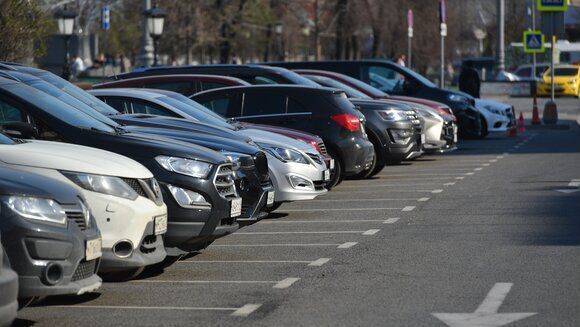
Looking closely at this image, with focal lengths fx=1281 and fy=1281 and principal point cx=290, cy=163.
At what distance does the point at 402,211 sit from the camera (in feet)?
49.6

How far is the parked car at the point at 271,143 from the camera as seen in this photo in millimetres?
14195

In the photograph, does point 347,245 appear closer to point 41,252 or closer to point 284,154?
point 284,154

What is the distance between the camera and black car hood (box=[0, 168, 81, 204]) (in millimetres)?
7735

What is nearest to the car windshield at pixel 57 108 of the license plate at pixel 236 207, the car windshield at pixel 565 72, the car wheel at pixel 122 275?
the license plate at pixel 236 207

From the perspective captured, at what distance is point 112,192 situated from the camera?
9.19 meters

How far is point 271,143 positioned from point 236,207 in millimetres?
A: 3682

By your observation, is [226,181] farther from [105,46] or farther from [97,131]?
[105,46]

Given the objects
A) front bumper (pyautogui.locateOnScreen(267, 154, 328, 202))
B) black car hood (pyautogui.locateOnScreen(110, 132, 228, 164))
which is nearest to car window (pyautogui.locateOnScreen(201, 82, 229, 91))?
front bumper (pyautogui.locateOnScreen(267, 154, 328, 202))

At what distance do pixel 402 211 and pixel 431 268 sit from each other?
4.65m

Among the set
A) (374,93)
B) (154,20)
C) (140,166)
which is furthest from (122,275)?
(154,20)

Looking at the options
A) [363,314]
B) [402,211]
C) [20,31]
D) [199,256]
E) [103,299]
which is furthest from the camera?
[20,31]

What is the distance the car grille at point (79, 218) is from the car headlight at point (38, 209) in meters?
0.20

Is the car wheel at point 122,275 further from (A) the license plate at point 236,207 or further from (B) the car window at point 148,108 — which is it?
(B) the car window at point 148,108

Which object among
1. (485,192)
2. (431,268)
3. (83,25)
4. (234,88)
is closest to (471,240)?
(431,268)
